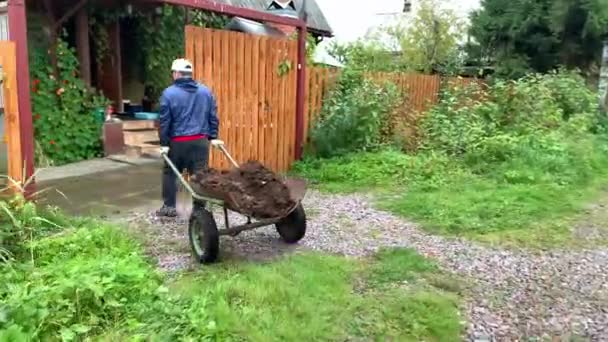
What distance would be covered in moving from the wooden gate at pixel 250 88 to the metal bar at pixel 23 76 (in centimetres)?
192

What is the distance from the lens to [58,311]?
3.04m

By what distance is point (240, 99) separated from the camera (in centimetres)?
736

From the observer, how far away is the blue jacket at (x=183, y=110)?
5.48 metres

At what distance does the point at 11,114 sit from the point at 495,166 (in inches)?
255

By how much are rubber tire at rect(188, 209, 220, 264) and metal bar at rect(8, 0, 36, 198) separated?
5.29 feet

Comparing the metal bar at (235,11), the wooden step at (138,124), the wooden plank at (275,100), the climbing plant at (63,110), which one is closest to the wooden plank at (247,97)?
the metal bar at (235,11)

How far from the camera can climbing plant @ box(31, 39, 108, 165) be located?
8.54m

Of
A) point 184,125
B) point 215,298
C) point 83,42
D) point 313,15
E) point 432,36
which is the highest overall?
point 313,15

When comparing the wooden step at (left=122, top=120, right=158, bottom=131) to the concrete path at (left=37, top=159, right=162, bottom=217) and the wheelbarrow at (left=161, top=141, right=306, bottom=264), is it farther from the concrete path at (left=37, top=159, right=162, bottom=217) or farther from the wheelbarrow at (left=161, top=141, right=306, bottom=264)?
the wheelbarrow at (left=161, top=141, right=306, bottom=264)

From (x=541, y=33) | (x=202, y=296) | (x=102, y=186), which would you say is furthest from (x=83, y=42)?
(x=541, y=33)

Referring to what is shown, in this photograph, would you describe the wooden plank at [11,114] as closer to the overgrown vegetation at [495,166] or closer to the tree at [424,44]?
the overgrown vegetation at [495,166]

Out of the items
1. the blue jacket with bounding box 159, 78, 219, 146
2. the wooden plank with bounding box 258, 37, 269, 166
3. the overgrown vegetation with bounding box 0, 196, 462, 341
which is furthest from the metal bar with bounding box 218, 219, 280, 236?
the wooden plank with bounding box 258, 37, 269, 166

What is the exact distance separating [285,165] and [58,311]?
5520mm

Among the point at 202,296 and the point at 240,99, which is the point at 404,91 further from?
the point at 202,296
